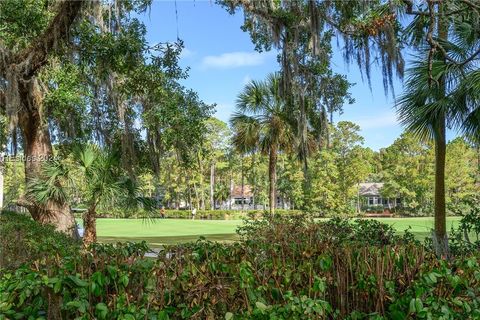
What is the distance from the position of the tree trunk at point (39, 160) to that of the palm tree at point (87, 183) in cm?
29

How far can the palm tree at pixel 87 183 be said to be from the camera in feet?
28.6

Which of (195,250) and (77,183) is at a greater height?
(77,183)

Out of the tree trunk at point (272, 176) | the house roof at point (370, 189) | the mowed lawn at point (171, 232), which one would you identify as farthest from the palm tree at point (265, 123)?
the house roof at point (370, 189)

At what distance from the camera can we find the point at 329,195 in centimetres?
4462

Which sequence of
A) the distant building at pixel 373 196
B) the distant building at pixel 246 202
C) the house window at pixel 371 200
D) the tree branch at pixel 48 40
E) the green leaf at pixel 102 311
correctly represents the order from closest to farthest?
the green leaf at pixel 102 311, the tree branch at pixel 48 40, the distant building at pixel 246 202, the distant building at pixel 373 196, the house window at pixel 371 200

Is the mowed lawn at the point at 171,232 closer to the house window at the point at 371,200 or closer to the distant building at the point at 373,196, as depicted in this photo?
the distant building at the point at 373,196

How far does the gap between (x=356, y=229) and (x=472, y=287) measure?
4.06m

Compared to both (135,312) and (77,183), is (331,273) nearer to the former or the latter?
(135,312)

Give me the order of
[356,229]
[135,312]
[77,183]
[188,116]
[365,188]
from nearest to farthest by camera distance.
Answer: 1. [135,312]
2. [356,229]
3. [188,116]
4. [77,183]
5. [365,188]

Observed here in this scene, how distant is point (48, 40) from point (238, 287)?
6626 mm

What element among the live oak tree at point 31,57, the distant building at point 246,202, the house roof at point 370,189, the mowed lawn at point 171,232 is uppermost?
the live oak tree at point 31,57

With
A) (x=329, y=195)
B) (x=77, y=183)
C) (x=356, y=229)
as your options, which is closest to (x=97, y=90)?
(x=77, y=183)

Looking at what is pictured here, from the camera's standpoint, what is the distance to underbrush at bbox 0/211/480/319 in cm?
182

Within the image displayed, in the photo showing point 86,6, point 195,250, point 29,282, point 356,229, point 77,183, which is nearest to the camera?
point 29,282
